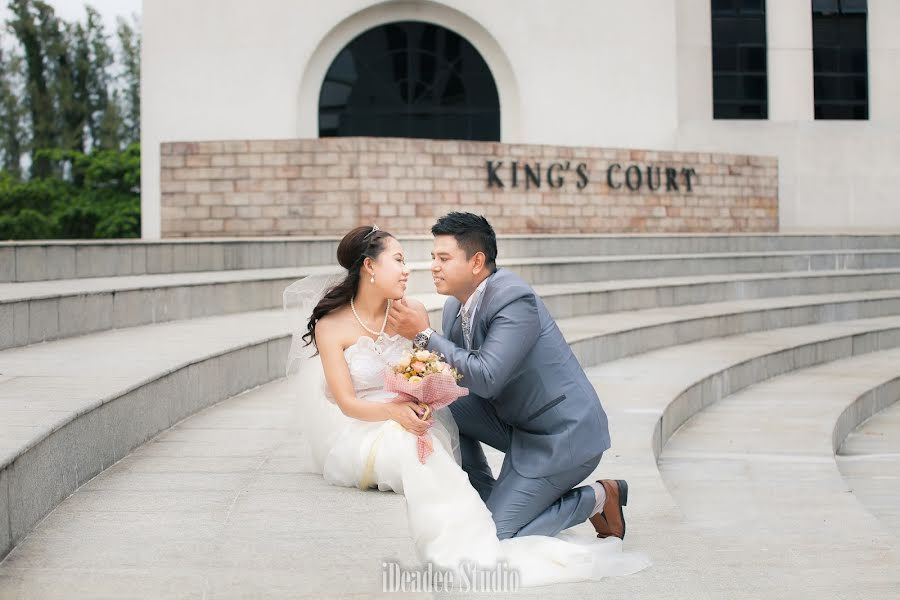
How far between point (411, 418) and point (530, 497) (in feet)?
1.56

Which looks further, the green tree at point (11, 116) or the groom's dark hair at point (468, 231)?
the green tree at point (11, 116)

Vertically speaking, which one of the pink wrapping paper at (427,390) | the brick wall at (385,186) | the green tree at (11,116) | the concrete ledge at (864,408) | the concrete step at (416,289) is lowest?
the concrete ledge at (864,408)

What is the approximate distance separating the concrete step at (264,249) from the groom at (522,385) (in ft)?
17.5

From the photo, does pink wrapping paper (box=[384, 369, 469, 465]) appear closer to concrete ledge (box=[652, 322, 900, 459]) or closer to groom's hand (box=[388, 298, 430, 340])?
groom's hand (box=[388, 298, 430, 340])

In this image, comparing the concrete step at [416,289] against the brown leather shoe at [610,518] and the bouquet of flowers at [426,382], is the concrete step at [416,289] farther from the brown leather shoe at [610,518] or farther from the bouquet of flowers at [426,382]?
the brown leather shoe at [610,518]

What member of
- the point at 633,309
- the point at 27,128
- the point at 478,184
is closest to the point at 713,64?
the point at 478,184

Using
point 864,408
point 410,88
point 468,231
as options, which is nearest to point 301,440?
point 468,231

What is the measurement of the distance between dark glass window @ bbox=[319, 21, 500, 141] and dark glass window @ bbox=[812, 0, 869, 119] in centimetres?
687

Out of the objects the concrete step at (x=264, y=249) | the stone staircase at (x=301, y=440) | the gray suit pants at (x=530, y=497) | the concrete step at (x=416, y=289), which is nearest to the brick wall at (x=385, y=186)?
the concrete step at (x=264, y=249)

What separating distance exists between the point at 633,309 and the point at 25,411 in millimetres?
7903

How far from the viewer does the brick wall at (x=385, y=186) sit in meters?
13.5

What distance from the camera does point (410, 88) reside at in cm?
1975

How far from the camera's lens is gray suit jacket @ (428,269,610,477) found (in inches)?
144

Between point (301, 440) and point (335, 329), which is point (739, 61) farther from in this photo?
point (335, 329)
